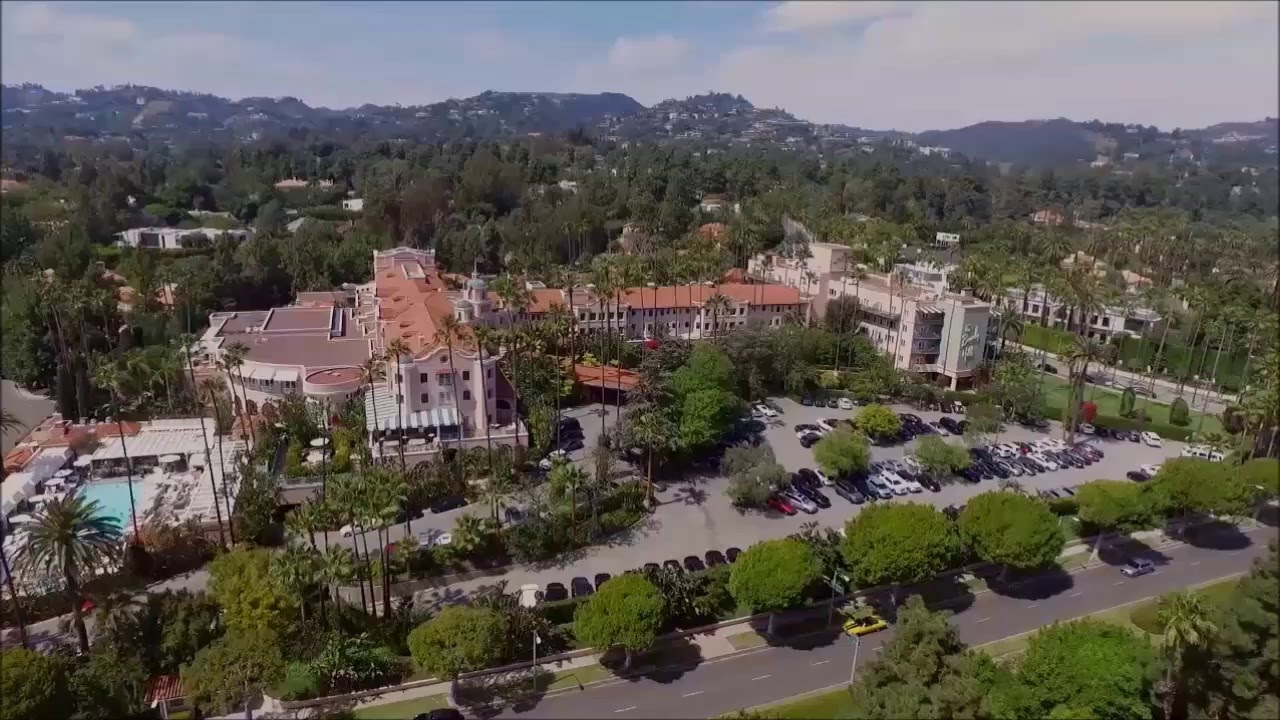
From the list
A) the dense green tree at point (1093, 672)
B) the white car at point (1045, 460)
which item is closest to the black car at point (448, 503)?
the dense green tree at point (1093, 672)

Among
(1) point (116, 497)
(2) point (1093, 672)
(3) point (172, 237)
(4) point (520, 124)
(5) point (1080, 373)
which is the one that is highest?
(4) point (520, 124)

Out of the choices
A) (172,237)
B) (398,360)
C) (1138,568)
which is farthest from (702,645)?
(172,237)

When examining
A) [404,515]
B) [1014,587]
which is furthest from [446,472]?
[1014,587]

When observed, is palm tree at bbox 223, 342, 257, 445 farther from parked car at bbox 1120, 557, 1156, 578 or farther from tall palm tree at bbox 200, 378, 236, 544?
parked car at bbox 1120, 557, 1156, 578

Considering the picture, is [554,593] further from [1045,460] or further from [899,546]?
[1045,460]

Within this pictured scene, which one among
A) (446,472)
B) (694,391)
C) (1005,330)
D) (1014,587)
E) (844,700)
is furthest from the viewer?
(1005,330)

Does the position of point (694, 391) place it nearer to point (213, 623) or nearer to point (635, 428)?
point (635, 428)
